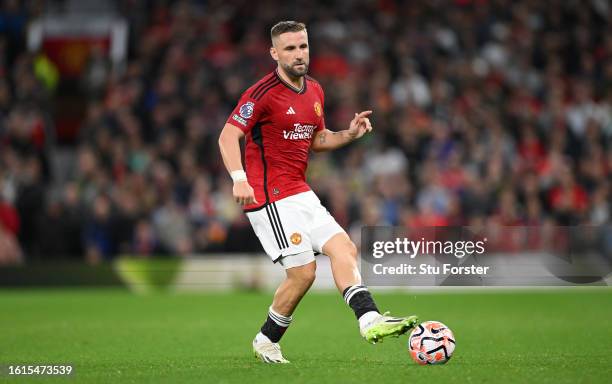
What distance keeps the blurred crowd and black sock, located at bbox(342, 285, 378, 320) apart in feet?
33.6

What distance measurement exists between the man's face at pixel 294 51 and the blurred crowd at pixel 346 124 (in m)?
10.1

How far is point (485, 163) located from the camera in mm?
19844

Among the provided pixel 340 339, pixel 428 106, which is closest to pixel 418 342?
pixel 340 339

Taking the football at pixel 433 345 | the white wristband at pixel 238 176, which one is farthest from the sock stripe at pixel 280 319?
the white wristband at pixel 238 176

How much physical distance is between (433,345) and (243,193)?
186 cm

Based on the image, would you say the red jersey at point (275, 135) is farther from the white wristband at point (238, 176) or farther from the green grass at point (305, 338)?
the green grass at point (305, 338)

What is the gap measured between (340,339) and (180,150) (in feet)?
33.7

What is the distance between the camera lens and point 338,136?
900 cm

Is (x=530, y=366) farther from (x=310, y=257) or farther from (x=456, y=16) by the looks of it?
(x=456, y=16)

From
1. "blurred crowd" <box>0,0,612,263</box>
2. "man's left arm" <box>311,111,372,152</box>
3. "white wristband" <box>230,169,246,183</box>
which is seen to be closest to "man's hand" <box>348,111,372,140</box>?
"man's left arm" <box>311,111,372,152</box>

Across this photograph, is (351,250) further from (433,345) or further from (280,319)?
(433,345)

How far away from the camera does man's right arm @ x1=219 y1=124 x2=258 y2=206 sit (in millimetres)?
8023

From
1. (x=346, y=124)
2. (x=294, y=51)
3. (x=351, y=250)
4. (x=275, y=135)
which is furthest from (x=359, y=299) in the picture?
(x=346, y=124)

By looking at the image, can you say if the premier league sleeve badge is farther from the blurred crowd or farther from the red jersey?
the blurred crowd
